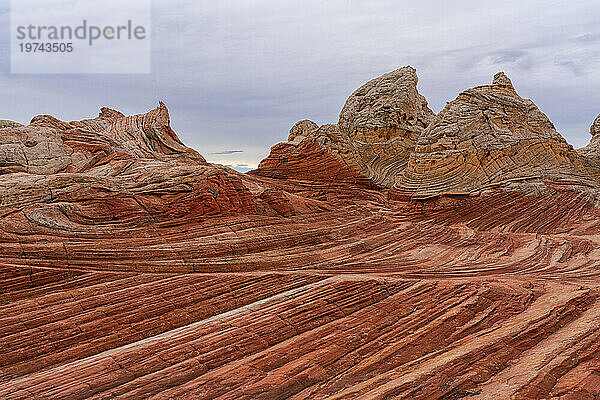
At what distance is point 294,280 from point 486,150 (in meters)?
12.5

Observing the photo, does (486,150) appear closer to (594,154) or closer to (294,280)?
(594,154)

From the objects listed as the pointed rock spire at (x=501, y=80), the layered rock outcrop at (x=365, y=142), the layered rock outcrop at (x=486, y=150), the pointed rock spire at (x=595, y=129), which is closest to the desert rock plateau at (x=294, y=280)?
the layered rock outcrop at (x=486, y=150)

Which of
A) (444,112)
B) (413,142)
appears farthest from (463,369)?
(413,142)

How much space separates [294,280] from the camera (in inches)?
367

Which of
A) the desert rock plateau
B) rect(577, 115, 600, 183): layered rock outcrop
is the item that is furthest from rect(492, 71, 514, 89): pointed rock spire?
rect(577, 115, 600, 183): layered rock outcrop

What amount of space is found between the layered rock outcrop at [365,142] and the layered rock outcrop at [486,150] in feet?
18.8

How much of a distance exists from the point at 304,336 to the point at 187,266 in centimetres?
346

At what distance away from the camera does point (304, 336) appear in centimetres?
732

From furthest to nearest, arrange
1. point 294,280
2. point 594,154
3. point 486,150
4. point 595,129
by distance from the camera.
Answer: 1. point 595,129
2. point 594,154
3. point 486,150
4. point 294,280

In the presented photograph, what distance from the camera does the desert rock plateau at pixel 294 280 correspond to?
6090 mm

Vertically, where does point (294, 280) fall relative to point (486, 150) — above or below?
below

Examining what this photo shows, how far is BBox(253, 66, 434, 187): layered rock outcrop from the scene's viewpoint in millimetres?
25859

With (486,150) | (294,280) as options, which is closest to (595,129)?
(486,150)

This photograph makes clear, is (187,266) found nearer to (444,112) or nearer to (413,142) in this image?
(444,112)
